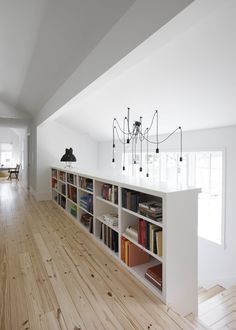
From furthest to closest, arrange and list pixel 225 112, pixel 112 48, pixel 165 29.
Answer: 1. pixel 225 112
2. pixel 112 48
3. pixel 165 29

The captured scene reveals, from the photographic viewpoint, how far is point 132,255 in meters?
2.43

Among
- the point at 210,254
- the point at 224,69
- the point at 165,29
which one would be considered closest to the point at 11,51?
the point at 165,29

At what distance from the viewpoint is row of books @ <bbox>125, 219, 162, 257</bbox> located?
2.04m

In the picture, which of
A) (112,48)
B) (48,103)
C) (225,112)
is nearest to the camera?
(112,48)

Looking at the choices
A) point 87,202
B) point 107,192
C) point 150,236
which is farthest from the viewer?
point 87,202

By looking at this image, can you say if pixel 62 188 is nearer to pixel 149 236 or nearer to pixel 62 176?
pixel 62 176

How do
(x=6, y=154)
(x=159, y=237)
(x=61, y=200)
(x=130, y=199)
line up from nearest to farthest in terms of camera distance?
(x=159, y=237) → (x=130, y=199) → (x=61, y=200) → (x=6, y=154)

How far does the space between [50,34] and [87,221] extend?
273 cm

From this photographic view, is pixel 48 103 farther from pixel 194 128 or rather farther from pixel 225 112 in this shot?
pixel 225 112

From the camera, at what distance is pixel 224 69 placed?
226 cm

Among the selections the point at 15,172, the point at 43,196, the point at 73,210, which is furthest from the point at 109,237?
the point at 15,172

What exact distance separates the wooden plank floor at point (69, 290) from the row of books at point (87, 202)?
0.41 m

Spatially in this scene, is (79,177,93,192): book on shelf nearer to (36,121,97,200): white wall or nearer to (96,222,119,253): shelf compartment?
(96,222,119,253): shelf compartment

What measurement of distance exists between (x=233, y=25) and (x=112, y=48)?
99 cm
